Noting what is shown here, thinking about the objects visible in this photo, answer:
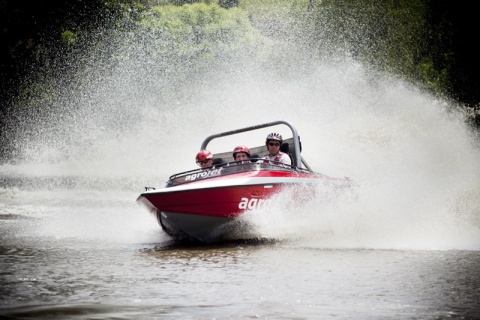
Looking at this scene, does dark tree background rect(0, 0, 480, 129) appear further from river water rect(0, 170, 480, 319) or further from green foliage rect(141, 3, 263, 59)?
river water rect(0, 170, 480, 319)

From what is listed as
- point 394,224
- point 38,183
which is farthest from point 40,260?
point 38,183

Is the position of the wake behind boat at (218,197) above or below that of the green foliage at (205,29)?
below

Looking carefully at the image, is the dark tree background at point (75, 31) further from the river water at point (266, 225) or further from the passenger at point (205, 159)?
the passenger at point (205, 159)

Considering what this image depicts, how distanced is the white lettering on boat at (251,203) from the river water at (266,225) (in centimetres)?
16

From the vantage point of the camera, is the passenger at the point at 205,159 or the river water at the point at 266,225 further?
the passenger at the point at 205,159

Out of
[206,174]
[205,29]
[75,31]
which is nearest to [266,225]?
[206,174]

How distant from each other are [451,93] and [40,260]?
31.2 m

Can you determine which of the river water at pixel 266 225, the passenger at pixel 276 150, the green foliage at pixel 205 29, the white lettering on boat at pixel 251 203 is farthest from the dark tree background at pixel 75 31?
the white lettering on boat at pixel 251 203

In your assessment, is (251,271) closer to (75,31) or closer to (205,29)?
(75,31)

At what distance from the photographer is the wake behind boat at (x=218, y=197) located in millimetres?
10641

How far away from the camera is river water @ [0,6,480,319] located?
6.59m

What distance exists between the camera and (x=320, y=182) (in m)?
12.1

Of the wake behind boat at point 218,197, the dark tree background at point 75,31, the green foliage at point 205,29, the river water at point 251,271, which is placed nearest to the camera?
the river water at point 251,271

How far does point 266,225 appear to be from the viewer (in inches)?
440
